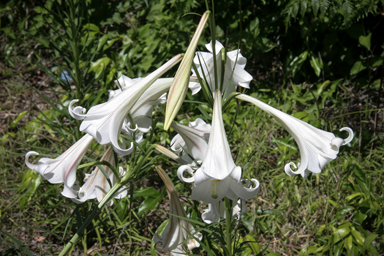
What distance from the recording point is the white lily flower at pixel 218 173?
2.51ft

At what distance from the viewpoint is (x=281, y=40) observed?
268 centimetres

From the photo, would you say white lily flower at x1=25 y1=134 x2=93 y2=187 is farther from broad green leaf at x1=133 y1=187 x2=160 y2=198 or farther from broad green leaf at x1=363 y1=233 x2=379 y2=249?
broad green leaf at x1=363 y1=233 x2=379 y2=249

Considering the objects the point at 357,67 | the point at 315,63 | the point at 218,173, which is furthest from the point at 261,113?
the point at 218,173

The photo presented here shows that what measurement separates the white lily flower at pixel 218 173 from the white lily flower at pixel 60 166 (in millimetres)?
330

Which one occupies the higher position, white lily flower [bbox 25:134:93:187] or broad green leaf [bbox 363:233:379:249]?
white lily flower [bbox 25:134:93:187]

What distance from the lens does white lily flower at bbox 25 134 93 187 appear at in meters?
0.89

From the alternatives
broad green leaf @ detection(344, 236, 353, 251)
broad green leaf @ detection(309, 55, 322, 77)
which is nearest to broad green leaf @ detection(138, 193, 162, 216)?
broad green leaf @ detection(344, 236, 353, 251)

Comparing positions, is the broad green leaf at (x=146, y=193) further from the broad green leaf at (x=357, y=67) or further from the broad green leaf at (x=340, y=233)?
the broad green leaf at (x=357, y=67)

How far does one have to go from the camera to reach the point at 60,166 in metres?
0.91

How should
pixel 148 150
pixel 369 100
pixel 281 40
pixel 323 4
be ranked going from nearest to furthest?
1. pixel 148 150
2. pixel 323 4
3. pixel 369 100
4. pixel 281 40

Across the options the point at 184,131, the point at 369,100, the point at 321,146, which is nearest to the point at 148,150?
the point at 184,131

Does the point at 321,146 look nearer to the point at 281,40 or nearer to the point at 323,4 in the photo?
the point at 323,4

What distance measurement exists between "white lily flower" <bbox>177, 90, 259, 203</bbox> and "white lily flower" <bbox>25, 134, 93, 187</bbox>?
1.08 ft

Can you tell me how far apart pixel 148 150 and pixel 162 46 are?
1503 mm
